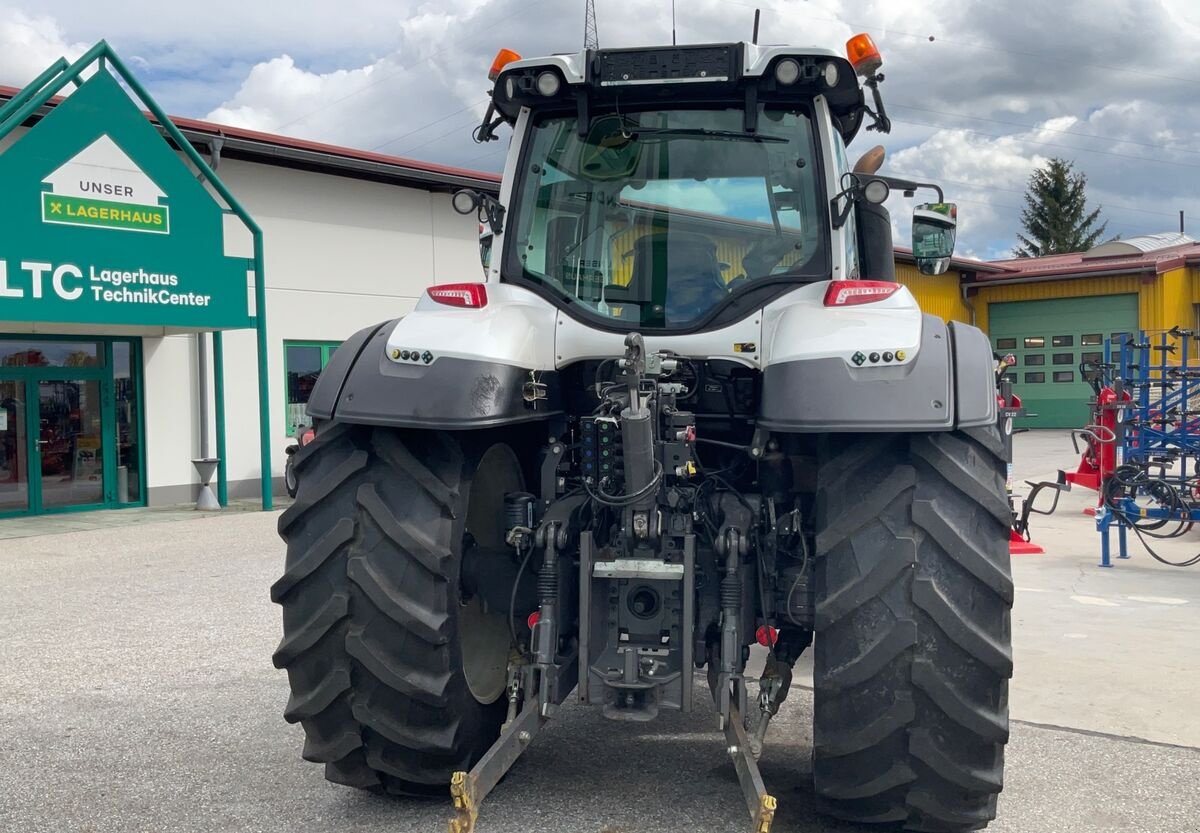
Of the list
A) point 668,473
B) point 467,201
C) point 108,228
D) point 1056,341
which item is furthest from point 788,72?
point 1056,341

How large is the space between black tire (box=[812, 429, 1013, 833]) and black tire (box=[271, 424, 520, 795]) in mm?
1169

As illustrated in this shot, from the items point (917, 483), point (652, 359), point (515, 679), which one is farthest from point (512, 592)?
point (917, 483)

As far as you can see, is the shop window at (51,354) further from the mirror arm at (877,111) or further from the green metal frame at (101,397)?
the mirror arm at (877,111)

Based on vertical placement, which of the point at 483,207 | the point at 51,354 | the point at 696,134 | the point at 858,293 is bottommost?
the point at 858,293

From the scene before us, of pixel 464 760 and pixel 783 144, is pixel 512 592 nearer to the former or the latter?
pixel 464 760

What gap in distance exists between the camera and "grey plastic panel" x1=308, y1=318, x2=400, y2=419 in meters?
3.68

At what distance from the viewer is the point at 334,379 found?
372cm

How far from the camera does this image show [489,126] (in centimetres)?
445

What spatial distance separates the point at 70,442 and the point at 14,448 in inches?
30.8

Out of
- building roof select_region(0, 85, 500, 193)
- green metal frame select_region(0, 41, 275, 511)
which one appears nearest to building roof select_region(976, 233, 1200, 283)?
building roof select_region(0, 85, 500, 193)

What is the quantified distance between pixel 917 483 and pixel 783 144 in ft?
4.73

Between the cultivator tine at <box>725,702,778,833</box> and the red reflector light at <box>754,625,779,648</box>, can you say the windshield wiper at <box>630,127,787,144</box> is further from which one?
the cultivator tine at <box>725,702,778,833</box>

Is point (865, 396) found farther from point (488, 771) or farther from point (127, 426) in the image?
point (127, 426)

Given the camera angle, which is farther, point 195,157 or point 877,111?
point 195,157
